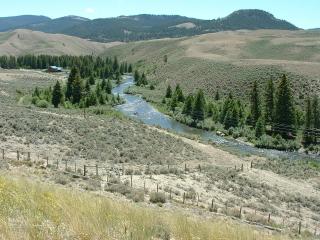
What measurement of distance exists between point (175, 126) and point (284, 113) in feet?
58.1

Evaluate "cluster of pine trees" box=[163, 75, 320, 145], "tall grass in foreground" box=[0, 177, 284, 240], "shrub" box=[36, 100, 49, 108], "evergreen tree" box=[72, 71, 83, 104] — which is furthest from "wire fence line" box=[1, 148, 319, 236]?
"evergreen tree" box=[72, 71, 83, 104]

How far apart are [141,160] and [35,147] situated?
8797mm

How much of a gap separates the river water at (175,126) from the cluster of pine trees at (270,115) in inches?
148

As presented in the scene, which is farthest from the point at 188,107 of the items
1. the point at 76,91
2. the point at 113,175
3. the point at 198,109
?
the point at 113,175

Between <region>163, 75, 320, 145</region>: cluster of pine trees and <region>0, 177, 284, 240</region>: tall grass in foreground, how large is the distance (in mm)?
64529

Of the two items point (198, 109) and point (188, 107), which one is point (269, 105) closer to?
point (198, 109)

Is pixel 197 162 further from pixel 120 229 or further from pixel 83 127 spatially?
pixel 120 229

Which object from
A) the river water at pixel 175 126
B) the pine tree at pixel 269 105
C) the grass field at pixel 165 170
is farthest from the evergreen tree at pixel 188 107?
the grass field at pixel 165 170

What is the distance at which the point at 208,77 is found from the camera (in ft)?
422

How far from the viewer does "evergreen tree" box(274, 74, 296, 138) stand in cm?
7656

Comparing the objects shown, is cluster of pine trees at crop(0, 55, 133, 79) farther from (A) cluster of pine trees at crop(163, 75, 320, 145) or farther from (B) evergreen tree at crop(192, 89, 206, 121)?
(A) cluster of pine trees at crop(163, 75, 320, 145)

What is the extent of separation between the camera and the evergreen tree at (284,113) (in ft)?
251

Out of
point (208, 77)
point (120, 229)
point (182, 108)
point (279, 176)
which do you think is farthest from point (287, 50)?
point (120, 229)

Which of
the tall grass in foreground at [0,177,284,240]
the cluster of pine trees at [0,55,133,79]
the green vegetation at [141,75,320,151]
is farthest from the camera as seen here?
the cluster of pine trees at [0,55,133,79]
